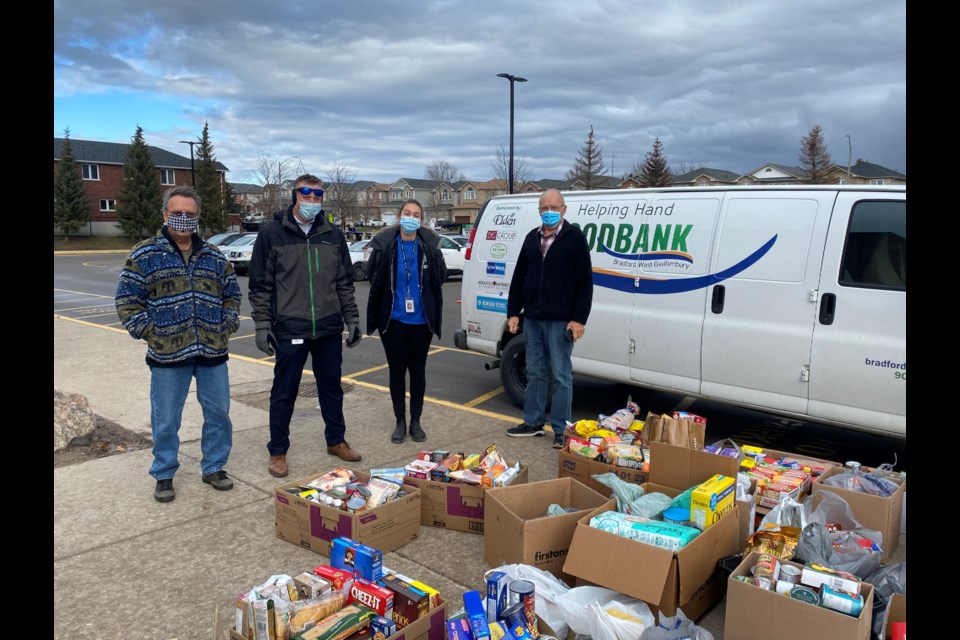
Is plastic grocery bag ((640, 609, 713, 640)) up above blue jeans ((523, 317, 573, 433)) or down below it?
below

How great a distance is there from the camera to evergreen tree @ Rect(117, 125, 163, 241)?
54.7 m

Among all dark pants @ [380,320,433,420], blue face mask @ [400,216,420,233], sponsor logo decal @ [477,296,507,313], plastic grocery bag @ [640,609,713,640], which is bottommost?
plastic grocery bag @ [640,609,713,640]

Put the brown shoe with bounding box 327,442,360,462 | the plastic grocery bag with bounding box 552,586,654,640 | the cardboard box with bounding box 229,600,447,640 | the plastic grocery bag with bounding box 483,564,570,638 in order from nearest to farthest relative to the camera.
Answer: the cardboard box with bounding box 229,600,447,640 → the plastic grocery bag with bounding box 552,586,654,640 → the plastic grocery bag with bounding box 483,564,570,638 → the brown shoe with bounding box 327,442,360,462

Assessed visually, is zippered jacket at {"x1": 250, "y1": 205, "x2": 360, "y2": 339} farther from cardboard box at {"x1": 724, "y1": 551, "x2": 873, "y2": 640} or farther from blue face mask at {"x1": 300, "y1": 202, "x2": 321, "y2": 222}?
cardboard box at {"x1": 724, "y1": 551, "x2": 873, "y2": 640}

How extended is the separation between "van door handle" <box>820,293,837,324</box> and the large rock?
593 cm

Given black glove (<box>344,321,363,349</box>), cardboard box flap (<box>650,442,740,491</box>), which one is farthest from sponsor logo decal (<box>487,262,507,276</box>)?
cardboard box flap (<box>650,442,740,491</box>)

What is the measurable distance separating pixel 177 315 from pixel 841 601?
3.88 m

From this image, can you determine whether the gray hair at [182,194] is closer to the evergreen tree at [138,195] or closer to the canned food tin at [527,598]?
the canned food tin at [527,598]

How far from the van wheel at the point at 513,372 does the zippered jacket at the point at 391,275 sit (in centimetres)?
133

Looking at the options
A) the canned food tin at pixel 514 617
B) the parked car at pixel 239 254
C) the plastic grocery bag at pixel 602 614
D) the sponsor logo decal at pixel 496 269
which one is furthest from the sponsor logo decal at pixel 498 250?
the parked car at pixel 239 254

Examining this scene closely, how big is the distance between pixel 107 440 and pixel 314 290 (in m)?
2.55

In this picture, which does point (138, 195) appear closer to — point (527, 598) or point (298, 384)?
point (298, 384)

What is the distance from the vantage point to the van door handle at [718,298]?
5383mm

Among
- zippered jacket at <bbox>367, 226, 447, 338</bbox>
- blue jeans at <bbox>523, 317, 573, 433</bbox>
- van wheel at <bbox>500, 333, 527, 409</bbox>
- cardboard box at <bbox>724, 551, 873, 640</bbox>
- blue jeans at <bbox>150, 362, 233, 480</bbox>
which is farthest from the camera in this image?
van wheel at <bbox>500, 333, 527, 409</bbox>
